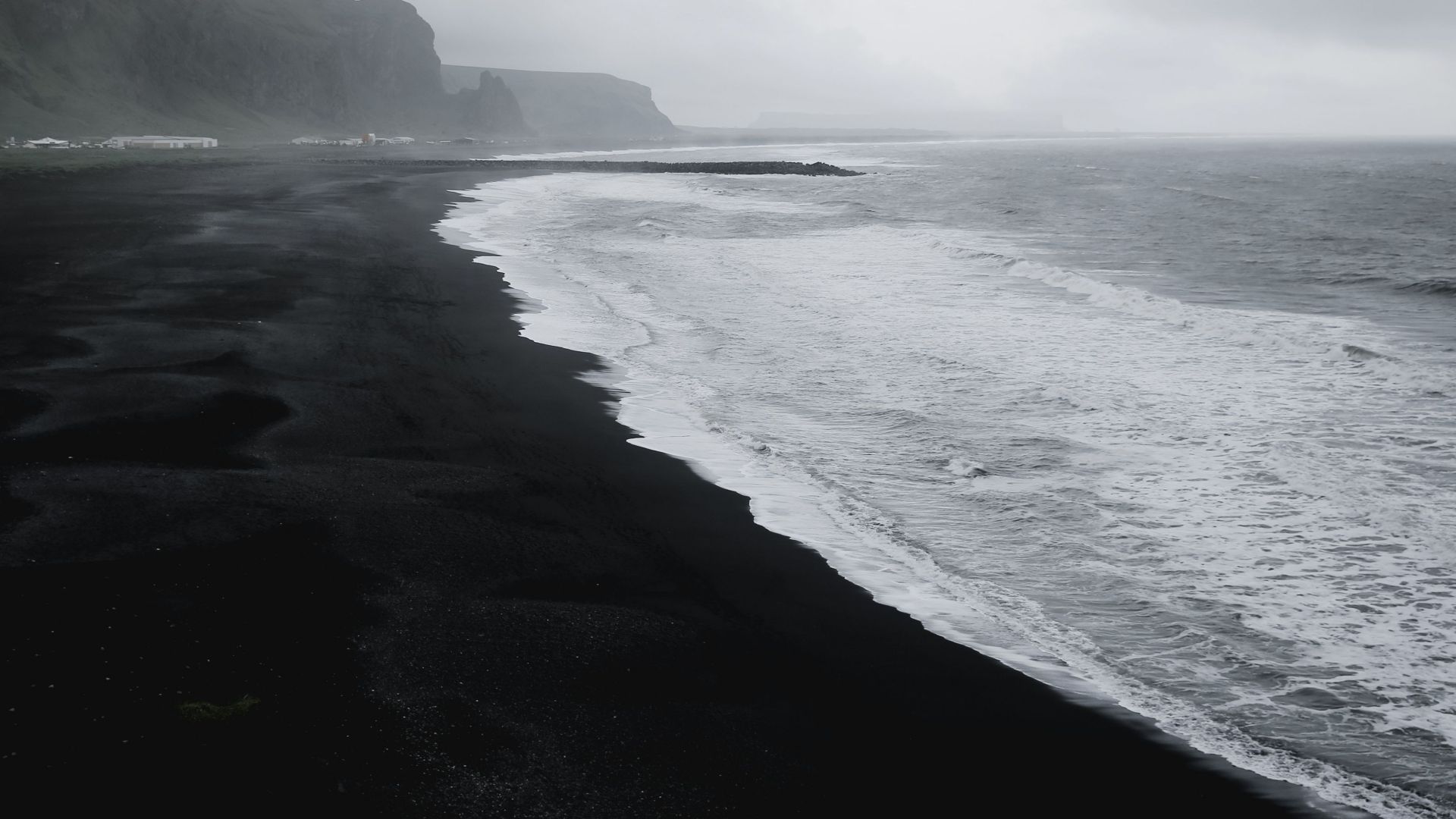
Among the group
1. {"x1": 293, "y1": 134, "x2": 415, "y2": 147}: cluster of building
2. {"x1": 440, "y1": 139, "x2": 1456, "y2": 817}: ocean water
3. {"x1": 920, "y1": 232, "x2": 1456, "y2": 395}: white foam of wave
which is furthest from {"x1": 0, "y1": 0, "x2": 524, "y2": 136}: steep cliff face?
{"x1": 920, "y1": 232, "x2": 1456, "y2": 395}: white foam of wave

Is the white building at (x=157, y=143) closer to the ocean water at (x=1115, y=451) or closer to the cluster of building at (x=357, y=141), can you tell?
the cluster of building at (x=357, y=141)

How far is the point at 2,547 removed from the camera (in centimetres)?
634

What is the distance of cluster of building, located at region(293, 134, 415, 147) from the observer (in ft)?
439

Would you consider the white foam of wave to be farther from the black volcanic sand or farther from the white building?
the white building

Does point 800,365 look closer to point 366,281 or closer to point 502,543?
point 502,543

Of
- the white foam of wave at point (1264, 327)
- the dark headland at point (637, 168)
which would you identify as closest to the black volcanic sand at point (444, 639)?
the white foam of wave at point (1264, 327)

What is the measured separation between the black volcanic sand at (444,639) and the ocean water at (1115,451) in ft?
2.40

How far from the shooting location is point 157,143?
96312 millimetres

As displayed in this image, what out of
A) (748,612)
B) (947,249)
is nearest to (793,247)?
(947,249)

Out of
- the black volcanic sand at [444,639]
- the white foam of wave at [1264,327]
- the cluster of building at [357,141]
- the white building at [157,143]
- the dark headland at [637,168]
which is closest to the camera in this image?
the black volcanic sand at [444,639]

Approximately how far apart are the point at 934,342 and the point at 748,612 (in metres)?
9.38

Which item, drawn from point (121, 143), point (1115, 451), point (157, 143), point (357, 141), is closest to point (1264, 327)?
point (1115, 451)

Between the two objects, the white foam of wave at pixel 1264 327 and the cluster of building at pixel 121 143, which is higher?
the cluster of building at pixel 121 143

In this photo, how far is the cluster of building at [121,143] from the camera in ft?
272
